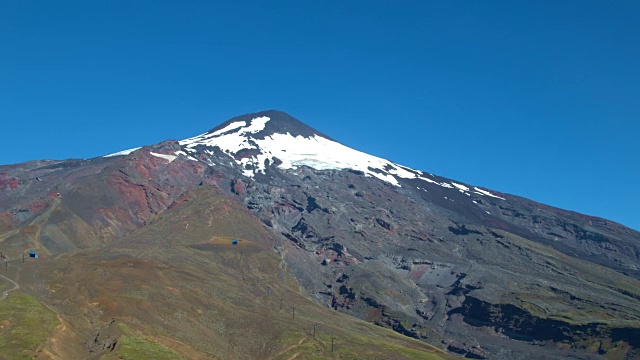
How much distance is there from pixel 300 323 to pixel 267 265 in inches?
1826

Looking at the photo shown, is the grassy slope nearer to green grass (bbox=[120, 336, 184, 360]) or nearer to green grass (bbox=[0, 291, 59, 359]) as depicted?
green grass (bbox=[120, 336, 184, 360])

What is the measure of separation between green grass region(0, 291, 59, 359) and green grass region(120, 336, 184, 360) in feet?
37.6

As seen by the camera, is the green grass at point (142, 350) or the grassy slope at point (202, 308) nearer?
the green grass at point (142, 350)

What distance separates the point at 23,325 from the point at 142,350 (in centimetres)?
1857

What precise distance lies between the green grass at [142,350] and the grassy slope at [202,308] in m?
0.18

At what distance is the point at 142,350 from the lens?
106 m

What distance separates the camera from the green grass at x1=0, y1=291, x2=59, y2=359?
314 feet

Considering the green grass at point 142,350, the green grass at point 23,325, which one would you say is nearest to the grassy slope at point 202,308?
the green grass at point 142,350

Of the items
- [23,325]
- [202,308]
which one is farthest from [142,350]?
[202,308]

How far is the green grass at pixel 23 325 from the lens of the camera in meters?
95.7

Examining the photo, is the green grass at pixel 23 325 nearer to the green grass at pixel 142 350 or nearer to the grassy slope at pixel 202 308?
the grassy slope at pixel 202 308

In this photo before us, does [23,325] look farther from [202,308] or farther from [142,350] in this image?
[202,308]

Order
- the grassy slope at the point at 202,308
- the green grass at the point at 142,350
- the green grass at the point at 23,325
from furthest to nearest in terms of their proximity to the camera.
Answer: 1. the grassy slope at the point at 202,308
2. the green grass at the point at 142,350
3. the green grass at the point at 23,325

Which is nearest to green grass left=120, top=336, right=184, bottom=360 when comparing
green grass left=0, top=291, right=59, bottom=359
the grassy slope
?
the grassy slope
